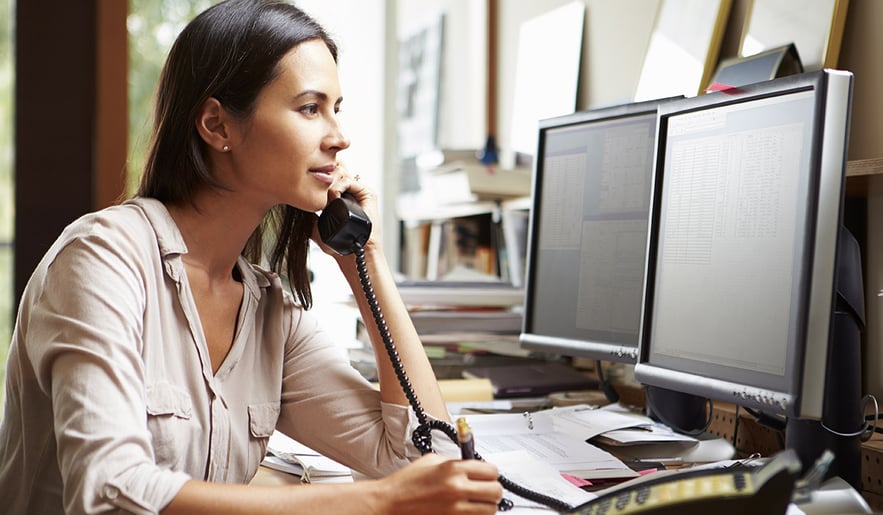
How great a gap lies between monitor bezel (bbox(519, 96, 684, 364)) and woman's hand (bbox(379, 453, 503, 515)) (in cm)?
56

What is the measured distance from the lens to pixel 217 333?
1.28m

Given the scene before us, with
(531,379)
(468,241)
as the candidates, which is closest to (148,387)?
(531,379)

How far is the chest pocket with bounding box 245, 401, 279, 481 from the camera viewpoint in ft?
4.17

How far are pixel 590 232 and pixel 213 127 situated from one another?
661mm

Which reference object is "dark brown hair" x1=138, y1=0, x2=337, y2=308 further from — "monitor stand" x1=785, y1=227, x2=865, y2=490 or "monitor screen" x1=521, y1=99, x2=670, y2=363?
"monitor stand" x1=785, y1=227, x2=865, y2=490

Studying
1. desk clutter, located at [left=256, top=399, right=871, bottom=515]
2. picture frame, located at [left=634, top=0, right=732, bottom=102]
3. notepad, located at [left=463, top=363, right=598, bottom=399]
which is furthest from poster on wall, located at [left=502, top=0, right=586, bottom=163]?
desk clutter, located at [left=256, top=399, right=871, bottom=515]

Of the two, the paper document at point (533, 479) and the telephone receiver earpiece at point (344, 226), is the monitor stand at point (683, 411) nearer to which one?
the paper document at point (533, 479)

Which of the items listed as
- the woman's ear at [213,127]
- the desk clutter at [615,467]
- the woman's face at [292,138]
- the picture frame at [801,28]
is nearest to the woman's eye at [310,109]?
the woman's face at [292,138]

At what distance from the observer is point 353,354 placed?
6.55 ft

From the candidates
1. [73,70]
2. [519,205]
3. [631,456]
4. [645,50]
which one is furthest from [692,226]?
[73,70]

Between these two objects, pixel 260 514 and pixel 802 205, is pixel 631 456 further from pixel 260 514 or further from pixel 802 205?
pixel 260 514

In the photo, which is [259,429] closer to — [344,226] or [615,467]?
[344,226]

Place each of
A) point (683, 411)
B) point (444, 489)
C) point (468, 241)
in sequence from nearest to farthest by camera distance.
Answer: point (444, 489) → point (683, 411) → point (468, 241)

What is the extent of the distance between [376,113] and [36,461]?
7.62 ft
